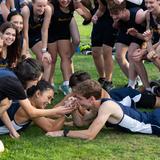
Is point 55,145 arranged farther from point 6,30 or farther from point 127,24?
point 127,24

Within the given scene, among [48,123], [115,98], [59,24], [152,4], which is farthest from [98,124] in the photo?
[59,24]

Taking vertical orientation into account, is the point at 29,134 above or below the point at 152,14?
below

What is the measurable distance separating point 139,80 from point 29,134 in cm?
286

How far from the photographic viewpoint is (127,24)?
674 cm

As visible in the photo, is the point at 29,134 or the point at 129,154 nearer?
the point at 129,154

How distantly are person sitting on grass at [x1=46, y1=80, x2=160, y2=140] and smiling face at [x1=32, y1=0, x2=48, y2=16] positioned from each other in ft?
5.90

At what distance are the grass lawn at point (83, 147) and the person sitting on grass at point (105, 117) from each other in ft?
0.29

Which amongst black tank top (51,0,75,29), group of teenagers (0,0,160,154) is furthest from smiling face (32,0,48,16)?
black tank top (51,0,75,29)

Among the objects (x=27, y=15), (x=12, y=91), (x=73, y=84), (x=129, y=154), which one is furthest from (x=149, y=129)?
(x=27, y=15)

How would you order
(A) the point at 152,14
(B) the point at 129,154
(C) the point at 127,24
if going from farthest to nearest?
(C) the point at 127,24, (A) the point at 152,14, (B) the point at 129,154

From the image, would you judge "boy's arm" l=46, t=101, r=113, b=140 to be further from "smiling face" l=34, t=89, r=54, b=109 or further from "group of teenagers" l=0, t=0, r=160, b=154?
"smiling face" l=34, t=89, r=54, b=109

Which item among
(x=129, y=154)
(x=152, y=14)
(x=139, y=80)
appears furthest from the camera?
(x=139, y=80)

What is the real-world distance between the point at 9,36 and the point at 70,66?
1763mm

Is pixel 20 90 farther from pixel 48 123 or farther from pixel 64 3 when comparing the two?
pixel 64 3
